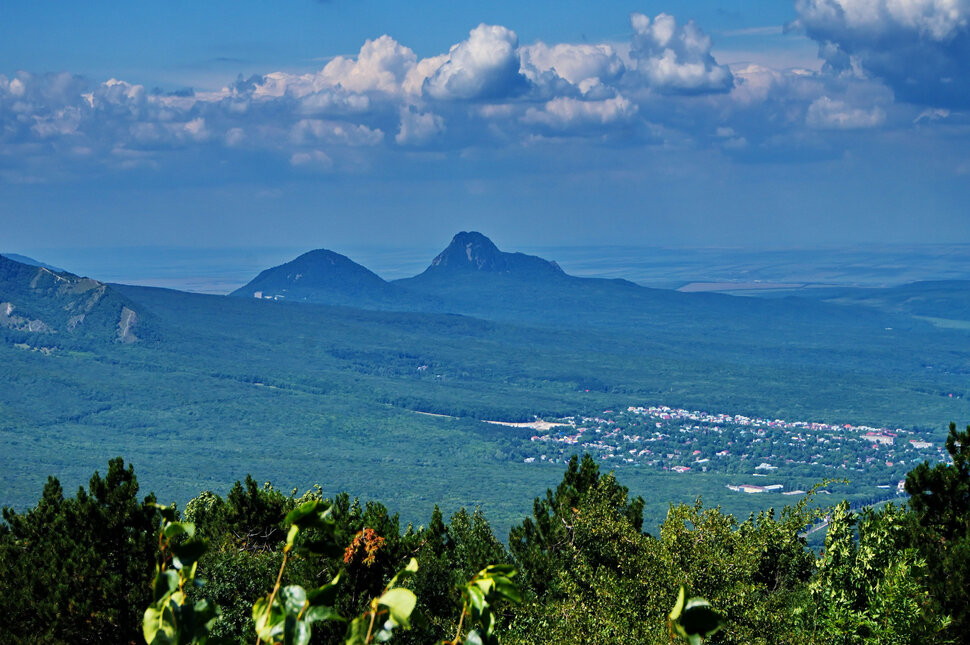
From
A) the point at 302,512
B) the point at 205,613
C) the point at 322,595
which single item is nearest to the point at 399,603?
the point at 322,595

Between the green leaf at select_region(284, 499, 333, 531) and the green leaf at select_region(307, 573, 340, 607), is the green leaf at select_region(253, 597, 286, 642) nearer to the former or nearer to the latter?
the green leaf at select_region(307, 573, 340, 607)

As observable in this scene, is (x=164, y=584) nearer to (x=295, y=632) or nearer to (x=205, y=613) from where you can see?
(x=205, y=613)

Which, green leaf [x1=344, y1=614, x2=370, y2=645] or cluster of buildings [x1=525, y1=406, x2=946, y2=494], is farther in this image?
cluster of buildings [x1=525, y1=406, x2=946, y2=494]

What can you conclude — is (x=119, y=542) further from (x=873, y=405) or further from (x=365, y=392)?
(x=873, y=405)

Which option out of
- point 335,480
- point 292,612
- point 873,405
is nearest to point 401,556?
point 292,612

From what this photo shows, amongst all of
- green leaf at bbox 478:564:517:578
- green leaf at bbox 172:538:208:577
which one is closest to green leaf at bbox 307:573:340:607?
green leaf at bbox 172:538:208:577

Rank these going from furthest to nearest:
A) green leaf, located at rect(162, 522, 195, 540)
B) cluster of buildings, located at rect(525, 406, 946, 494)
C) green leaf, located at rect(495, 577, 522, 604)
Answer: cluster of buildings, located at rect(525, 406, 946, 494)
green leaf, located at rect(495, 577, 522, 604)
green leaf, located at rect(162, 522, 195, 540)
